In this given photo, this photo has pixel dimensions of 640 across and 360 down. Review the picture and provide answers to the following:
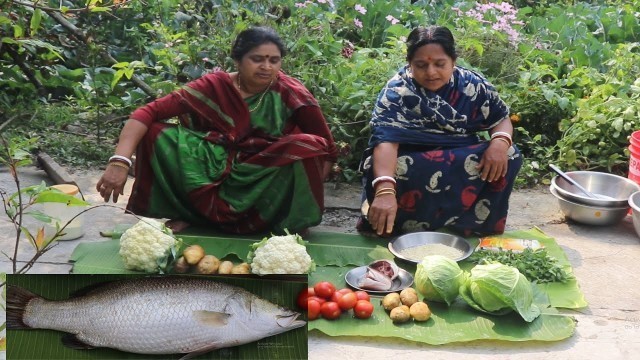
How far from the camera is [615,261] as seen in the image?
12.8 ft

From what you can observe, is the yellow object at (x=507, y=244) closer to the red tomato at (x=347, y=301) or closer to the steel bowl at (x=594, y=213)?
the steel bowl at (x=594, y=213)

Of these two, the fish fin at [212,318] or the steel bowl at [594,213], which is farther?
the steel bowl at [594,213]

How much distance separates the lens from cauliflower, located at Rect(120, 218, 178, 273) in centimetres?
344

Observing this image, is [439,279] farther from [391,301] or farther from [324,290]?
[324,290]

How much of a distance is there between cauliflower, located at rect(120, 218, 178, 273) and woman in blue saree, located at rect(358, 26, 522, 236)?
1.07m

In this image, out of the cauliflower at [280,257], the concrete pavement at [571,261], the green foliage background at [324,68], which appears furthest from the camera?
the green foliage background at [324,68]

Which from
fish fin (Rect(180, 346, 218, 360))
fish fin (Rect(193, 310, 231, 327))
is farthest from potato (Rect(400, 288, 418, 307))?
fish fin (Rect(180, 346, 218, 360))

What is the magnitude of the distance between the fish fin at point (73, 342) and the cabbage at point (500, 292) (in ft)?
5.54

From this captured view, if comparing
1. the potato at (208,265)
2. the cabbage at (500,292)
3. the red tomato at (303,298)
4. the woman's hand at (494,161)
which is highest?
the red tomato at (303,298)

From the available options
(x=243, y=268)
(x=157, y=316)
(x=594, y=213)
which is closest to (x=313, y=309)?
(x=243, y=268)

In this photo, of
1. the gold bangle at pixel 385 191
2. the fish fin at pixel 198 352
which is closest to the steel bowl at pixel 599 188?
the gold bangle at pixel 385 191

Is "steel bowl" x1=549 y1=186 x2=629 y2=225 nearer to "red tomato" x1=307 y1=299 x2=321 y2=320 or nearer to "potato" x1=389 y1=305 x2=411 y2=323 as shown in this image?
"potato" x1=389 y1=305 x2=411 y2=323

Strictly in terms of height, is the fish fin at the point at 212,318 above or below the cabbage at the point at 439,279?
above

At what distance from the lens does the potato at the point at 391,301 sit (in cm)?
322
